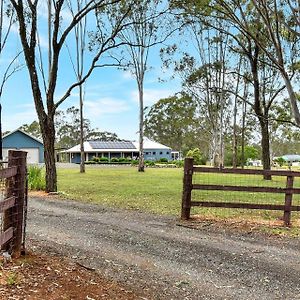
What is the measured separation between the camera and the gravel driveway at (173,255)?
15.1 feet

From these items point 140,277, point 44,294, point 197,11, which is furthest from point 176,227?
point 197,11

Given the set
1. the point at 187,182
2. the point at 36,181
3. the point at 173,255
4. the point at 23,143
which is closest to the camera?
the point at 173,255

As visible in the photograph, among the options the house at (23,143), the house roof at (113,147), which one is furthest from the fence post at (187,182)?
the house roof at (113,147)

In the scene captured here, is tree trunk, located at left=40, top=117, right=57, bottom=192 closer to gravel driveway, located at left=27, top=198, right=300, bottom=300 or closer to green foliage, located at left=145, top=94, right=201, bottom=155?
gravel driveway, located at left=27, top=198, right=300, bottom=300

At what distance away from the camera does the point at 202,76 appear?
30422 mm

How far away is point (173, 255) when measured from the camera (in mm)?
5777

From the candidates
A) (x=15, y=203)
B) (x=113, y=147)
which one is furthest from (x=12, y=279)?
(x=113, y=147)

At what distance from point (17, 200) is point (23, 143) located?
42.8 m

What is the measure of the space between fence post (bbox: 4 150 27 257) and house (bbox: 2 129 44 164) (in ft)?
137

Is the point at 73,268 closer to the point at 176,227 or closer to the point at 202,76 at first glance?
the point at 176,227

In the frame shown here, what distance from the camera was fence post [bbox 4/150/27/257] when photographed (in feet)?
16.4

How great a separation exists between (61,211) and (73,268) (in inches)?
183

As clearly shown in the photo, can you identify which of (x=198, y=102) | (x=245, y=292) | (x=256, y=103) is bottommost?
(x=245, y=292)

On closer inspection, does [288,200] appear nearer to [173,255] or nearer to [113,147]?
[173,255]
